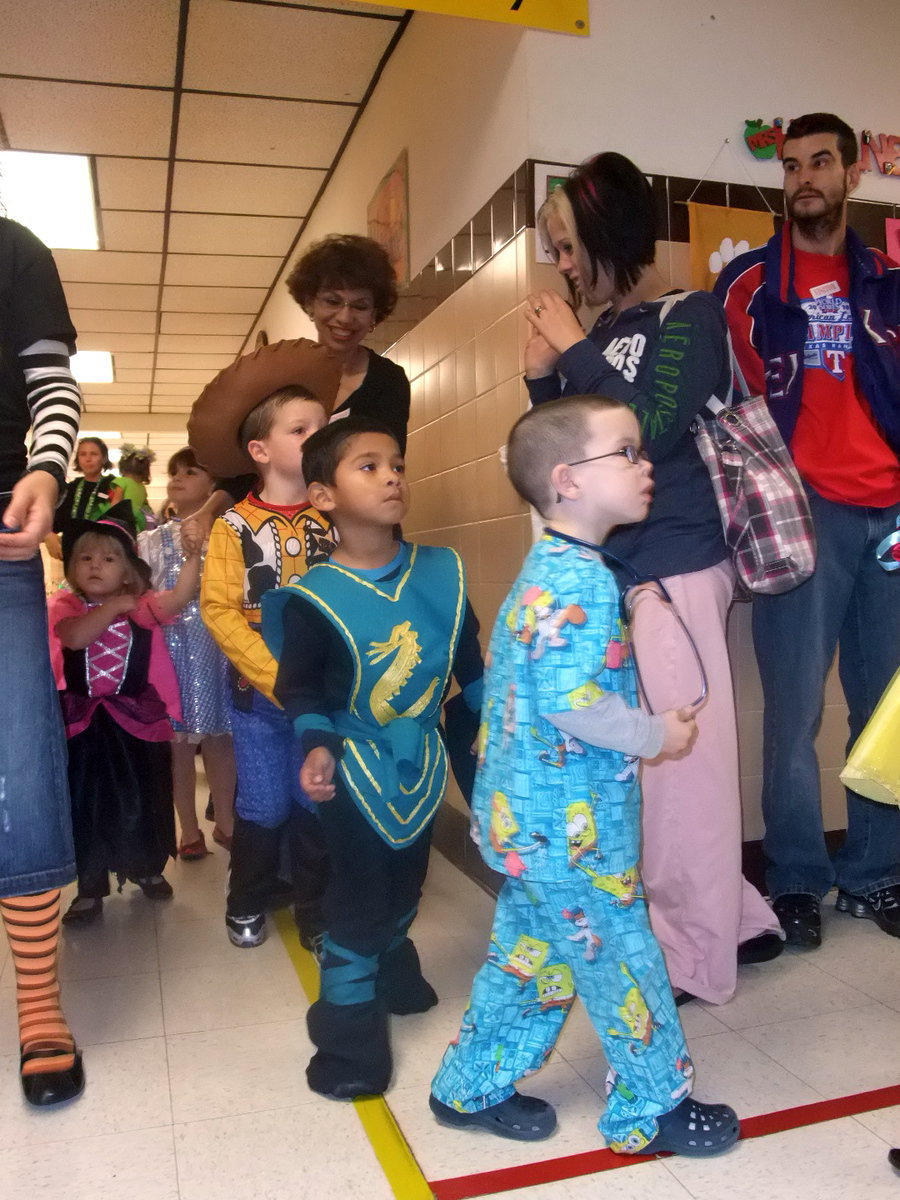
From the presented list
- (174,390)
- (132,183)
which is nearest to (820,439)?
(132,183)

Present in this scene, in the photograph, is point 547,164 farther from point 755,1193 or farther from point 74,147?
point 74,147

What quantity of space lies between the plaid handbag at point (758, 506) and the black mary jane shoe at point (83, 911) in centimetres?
178

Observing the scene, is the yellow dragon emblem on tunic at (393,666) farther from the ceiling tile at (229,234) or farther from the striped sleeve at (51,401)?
the ceiling tile at (229,234)

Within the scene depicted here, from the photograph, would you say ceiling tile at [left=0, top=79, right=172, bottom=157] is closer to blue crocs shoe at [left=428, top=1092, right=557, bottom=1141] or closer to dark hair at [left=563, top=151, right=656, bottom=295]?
dark hair at [left=563, top=151, right=656, bottom=295]

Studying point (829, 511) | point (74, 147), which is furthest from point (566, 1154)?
point (74, 147)

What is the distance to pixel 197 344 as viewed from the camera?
7.89m

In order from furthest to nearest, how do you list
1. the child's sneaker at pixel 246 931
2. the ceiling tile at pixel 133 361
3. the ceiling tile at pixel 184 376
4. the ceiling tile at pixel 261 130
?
1. the ceiling tile at pixel 184 376
2. the ceiling tile at pixel 133 361
3. the ceiling tile at pixel 261 130
4. the child's sneaker at pixel 246 931

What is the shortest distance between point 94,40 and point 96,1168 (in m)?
3.59

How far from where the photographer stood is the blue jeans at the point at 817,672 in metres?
2.26

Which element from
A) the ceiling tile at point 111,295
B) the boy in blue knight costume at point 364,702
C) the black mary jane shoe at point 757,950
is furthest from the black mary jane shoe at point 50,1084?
the ceiling tile at point 111,295

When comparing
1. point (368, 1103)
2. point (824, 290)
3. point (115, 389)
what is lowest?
point (368, 1103)

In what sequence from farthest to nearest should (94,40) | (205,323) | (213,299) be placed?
(205,323), (213,299), (94,40)

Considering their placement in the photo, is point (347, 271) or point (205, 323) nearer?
point (347, 271)

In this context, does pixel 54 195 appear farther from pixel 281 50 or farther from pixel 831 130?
pixel 831 130
